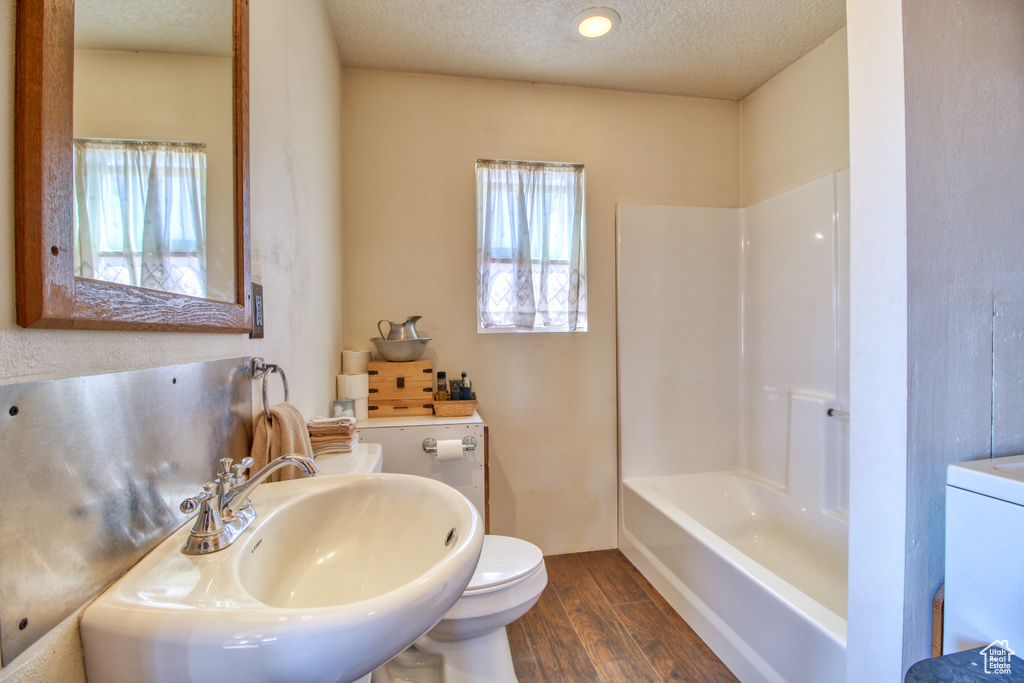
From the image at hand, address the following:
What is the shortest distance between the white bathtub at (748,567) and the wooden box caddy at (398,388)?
1.23 metres

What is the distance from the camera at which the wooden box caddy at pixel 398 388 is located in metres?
2.06

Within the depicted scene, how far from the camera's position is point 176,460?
71cm

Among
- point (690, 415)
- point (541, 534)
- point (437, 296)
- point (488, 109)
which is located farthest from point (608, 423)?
point (488, 109)

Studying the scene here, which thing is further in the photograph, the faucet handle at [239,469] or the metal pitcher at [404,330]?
the metal pitcher at [404,330]

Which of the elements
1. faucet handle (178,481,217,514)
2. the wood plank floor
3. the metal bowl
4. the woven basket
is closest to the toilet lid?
the wood plank floor

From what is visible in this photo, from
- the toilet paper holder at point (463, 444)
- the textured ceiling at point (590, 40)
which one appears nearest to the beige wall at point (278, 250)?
the textured ceiling at point (590, 40)

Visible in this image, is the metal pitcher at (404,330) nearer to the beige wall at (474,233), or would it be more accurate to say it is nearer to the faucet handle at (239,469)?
the beige wall at (474,233)

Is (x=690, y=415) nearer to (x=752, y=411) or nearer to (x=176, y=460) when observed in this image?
(x=752, y=411)

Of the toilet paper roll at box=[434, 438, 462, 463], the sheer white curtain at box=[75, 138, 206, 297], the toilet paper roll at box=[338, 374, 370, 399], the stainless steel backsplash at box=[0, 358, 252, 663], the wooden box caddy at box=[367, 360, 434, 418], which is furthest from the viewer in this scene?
the wooden box caddy at box=[367, 360, 434, 418]

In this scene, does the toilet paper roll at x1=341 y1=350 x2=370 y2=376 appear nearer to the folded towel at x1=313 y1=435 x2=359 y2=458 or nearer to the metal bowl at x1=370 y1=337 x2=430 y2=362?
the metal bowl at x1=370 y1=337 x2=430 y2=362

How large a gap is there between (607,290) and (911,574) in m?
1.73

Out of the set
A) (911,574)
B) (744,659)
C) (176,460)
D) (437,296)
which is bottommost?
(744,659)

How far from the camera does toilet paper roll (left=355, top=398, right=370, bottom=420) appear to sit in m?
1.97

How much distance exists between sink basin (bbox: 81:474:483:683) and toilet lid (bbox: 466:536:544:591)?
561mm
